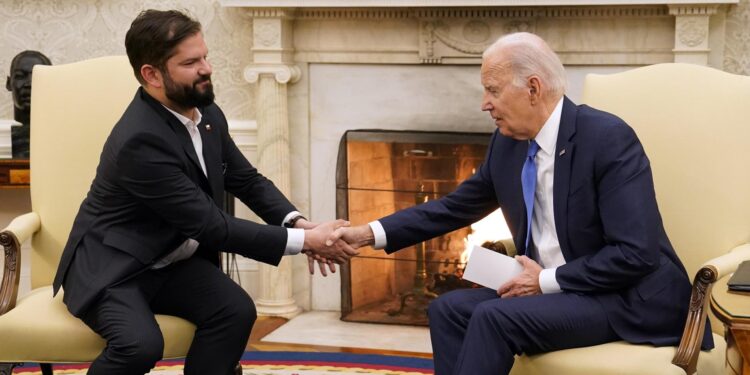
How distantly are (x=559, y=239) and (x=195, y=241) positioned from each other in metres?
1.03

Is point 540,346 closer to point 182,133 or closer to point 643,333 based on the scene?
point 643,333

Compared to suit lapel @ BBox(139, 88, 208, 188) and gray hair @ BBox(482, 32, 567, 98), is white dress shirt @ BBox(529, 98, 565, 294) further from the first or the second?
suit lapel @ BBox(139, 88, 208, 188)

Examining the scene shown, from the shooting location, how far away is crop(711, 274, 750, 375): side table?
Answer: 2.15 meters

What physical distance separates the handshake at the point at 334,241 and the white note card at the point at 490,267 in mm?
414

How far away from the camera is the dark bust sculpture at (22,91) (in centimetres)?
464

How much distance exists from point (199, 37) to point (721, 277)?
4.93ft

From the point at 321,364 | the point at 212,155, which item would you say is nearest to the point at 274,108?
the point at 321,364

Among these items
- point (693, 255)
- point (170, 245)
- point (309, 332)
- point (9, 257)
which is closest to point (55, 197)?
point (9, 257)

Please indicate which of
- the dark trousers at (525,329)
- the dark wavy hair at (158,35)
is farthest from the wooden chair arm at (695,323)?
the dark wavy hair at (158,35)

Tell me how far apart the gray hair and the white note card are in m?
0.44

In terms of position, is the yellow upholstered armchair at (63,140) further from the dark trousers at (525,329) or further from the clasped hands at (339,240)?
the dark trousers at (525,329)

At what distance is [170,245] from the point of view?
9.90 feet

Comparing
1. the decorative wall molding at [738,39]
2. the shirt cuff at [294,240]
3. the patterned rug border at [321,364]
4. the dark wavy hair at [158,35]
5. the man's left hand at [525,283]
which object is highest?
the decorative wall molding at [738,39]

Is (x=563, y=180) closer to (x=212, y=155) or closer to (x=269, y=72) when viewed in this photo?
(x=212, y=155)
